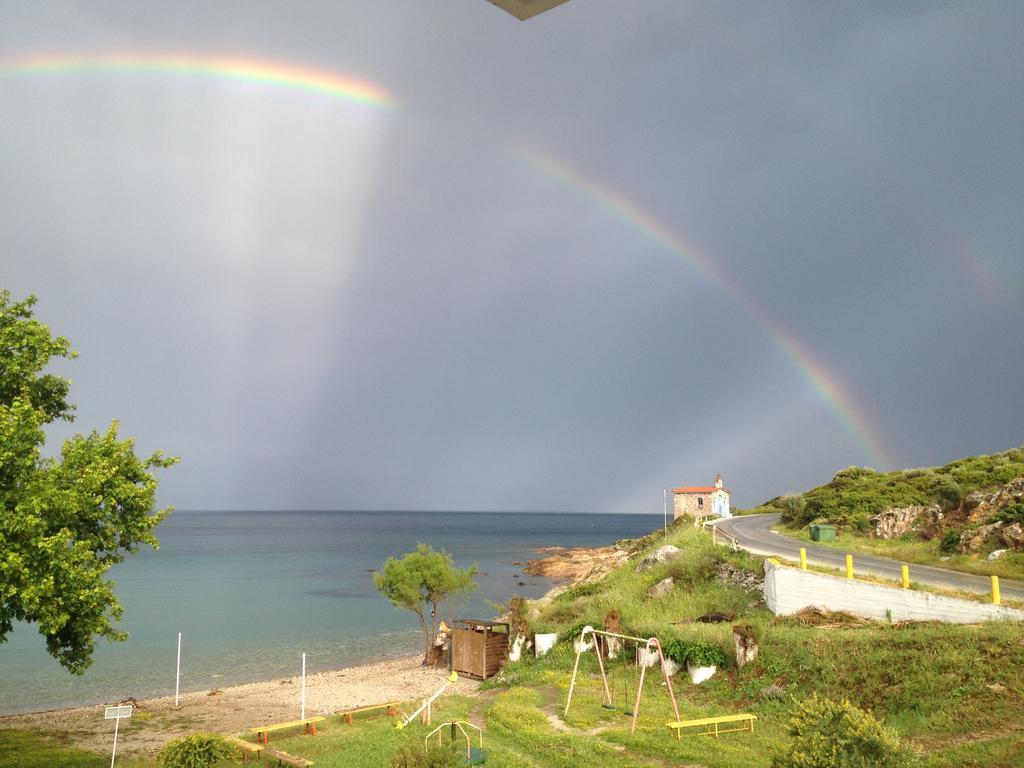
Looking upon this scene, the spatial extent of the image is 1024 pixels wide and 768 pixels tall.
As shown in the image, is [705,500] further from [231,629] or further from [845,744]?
[845,744]

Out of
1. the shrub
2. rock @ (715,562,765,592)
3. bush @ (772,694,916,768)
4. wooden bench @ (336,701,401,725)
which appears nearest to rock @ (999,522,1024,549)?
the shrub

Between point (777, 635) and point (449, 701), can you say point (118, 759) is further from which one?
point (777, 635)

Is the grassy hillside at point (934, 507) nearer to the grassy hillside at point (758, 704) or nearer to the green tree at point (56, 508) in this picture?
the grassy hillside at point (758, 704)

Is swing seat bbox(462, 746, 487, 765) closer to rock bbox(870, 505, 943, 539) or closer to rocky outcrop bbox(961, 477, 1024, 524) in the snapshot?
rocky outcrop bbox(961, 477, 1024, 524)

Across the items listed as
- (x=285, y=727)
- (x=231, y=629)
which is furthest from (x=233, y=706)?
(x=231, y=629)

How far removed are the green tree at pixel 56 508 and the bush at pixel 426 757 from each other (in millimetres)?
7479

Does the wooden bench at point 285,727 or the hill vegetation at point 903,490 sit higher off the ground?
the hill vegetation at point 903,490

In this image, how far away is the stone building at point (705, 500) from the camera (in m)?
80.2

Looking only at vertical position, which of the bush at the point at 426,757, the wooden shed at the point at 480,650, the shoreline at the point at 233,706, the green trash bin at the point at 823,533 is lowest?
the shoreline at the point at 233,706

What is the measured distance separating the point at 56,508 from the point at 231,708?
18064 millimetres

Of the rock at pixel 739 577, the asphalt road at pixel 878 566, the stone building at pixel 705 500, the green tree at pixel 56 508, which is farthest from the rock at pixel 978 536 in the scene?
the stone building at pixel 705 500

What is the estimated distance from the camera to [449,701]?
22062 millimetres

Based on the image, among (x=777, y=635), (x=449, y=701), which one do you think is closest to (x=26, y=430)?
(x=449, y=701)

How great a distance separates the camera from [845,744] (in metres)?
8.85
